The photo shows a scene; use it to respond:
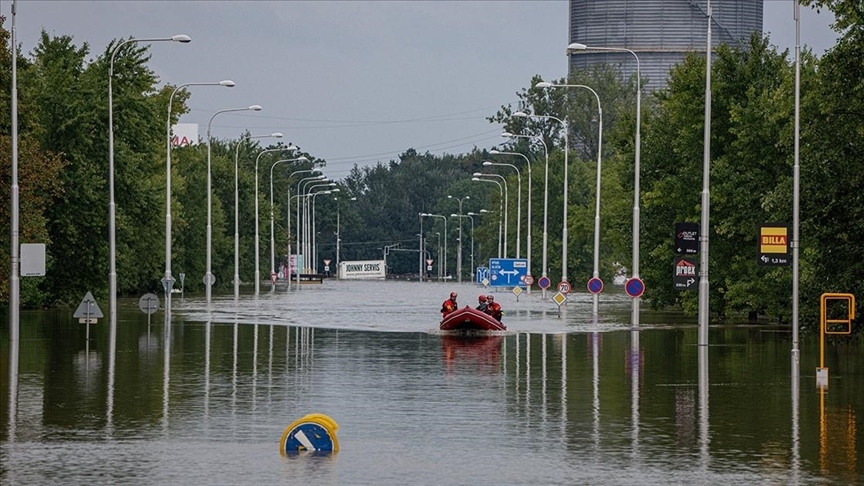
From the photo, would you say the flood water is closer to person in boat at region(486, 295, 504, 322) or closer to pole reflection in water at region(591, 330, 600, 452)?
pole reflection in water at region(591, 330, 600, 452)

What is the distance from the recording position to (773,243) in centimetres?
3481

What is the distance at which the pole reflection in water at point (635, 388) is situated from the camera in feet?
61.8

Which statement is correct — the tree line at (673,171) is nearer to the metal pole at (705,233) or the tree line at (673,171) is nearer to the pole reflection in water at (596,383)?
the metal pole at (705,233)

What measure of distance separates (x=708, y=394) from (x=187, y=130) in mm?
131982

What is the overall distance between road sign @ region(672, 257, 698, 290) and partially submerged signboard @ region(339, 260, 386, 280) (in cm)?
15316

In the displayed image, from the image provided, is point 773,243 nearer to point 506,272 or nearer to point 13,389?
point 13,389

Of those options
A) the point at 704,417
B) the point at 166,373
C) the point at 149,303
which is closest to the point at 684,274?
the point at 149,303

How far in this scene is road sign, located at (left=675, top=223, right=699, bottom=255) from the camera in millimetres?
43375

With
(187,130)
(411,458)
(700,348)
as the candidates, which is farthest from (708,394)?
(187,130)

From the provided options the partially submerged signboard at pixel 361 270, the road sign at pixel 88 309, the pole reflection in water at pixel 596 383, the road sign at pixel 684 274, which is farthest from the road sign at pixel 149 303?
the partially submerged signboard at pixel 361 270

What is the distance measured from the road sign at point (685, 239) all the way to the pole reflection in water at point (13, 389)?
18.0 m

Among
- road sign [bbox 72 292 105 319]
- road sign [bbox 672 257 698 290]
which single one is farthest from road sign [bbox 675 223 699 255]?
road sign [bbox 72 292 105 319]

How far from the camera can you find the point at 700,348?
3922 cm

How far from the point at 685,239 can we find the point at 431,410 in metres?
22.2
